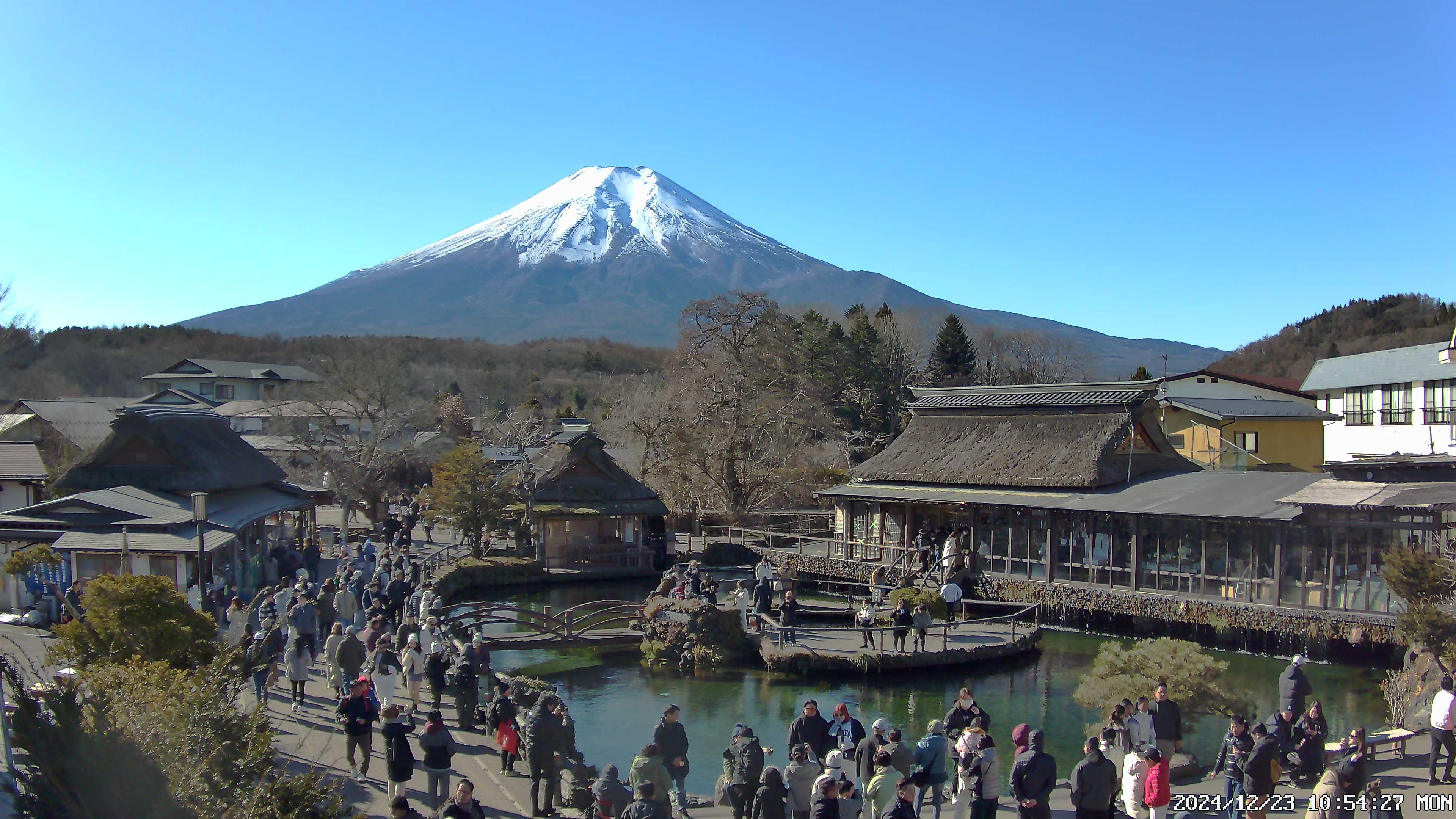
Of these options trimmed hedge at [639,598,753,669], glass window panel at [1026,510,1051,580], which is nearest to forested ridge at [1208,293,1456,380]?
glass window panel at [1026,510,1051,580]

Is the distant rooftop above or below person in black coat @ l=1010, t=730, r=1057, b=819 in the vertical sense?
above

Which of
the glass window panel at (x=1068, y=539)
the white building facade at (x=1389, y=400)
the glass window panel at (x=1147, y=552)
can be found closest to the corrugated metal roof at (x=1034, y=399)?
the glass window panel at (x=1068, y=539)

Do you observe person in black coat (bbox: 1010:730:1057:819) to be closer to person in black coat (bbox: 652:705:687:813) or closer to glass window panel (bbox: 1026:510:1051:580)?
person in black coat (bbox: 652:705:687:813)

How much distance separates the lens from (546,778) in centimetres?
951

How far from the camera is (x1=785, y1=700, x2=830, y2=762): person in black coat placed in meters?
9.73

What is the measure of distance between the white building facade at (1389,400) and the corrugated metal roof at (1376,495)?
65.8 ft

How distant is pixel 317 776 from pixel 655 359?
9333 centimetres

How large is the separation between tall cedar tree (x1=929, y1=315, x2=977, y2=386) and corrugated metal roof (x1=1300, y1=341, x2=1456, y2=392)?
16517 millimetres

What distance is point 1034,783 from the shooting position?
816cm

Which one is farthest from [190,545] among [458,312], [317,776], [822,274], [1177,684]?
[822,274]

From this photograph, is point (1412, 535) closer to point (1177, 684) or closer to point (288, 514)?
point (1177, 684)

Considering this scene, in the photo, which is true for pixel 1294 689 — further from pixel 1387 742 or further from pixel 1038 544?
pixel 1038 544

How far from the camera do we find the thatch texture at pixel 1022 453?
24406 millimetres

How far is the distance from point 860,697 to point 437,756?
973 cm
